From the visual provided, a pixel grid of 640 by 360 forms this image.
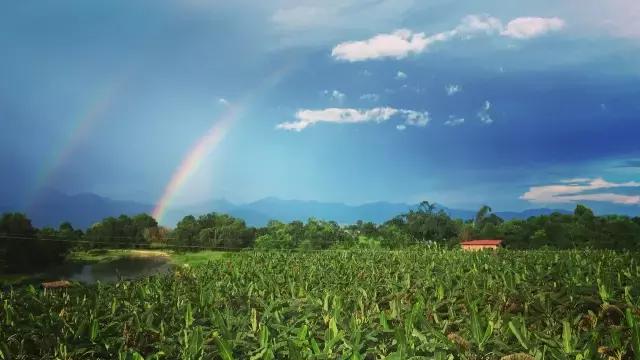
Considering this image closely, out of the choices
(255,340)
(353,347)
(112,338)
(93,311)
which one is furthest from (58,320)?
(353,347)

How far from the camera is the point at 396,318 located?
381 cm

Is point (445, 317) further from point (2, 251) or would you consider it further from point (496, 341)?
point (2, 251)

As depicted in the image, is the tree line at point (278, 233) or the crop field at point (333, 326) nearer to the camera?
the crop field at point (333, 326)

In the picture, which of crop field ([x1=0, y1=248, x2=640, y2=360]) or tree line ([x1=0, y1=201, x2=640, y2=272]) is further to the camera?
tree line ([x1=0, y1=201, x2=640, y2=272])

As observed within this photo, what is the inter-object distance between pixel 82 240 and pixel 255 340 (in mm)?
42886

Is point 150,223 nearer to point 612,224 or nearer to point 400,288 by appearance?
point 612,224

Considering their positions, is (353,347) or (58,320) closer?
(353,347)

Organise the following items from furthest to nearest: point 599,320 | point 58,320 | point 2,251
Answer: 1. point 2,251
2. point 599,320
3. point 58,320

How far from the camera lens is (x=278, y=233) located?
2491 centimetres

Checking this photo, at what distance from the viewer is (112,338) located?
3.62 metres

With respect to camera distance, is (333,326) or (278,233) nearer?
(333,326)

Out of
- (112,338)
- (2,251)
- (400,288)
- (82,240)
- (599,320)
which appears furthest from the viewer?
(82,240)

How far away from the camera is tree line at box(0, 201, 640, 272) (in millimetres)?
25984

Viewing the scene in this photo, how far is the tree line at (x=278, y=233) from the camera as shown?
26.0 m
